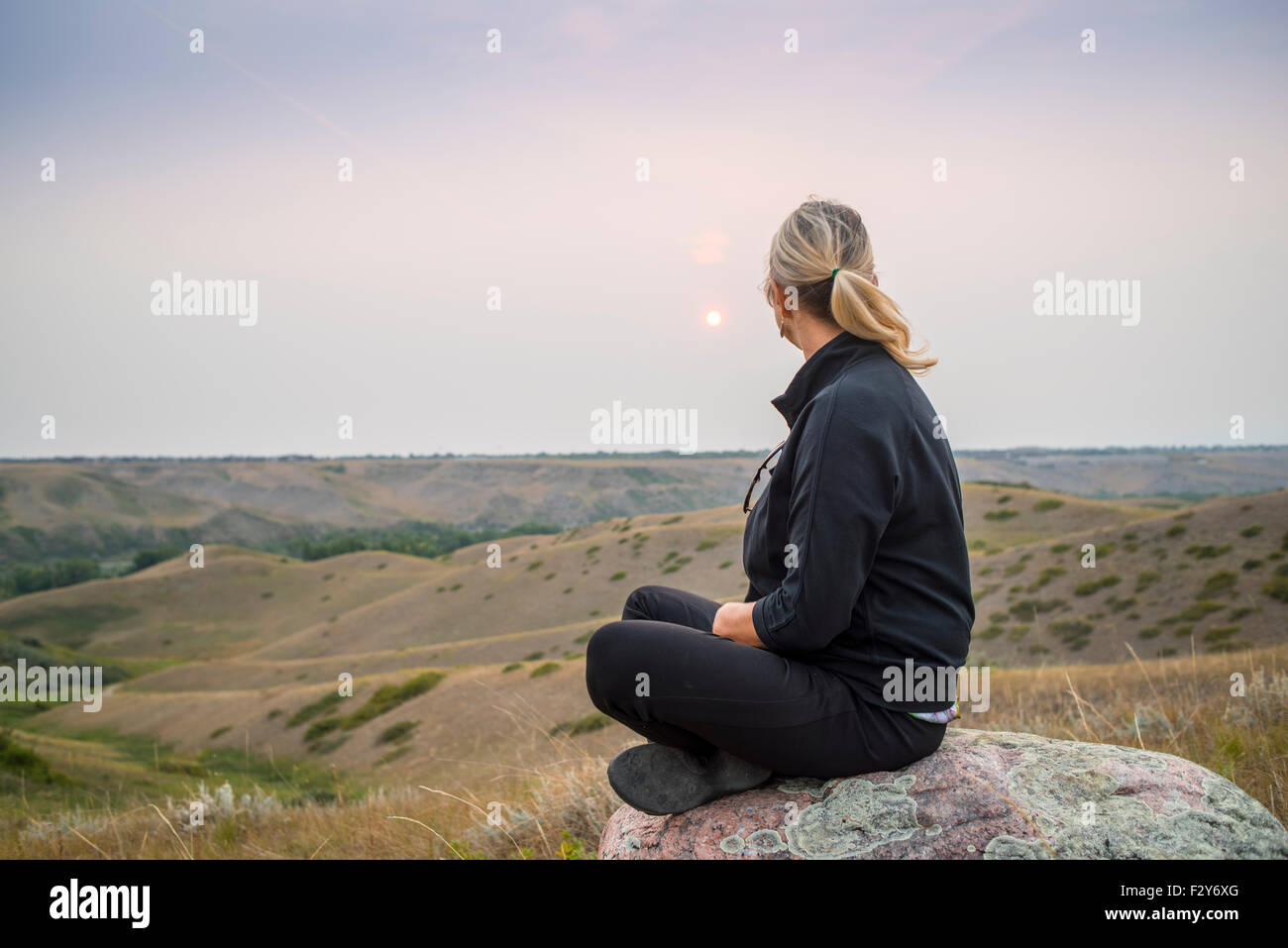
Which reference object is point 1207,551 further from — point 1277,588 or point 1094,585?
point 1094,585

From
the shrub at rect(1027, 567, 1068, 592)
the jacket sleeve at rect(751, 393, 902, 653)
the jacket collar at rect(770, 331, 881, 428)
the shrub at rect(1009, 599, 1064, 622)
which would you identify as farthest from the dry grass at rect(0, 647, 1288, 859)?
the shrub at rect(1027, 567, 1068, 592)

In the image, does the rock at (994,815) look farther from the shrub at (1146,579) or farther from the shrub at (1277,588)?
the shrub at (1146,579)

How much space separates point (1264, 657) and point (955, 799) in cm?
1438

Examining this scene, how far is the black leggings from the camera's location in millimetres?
2486

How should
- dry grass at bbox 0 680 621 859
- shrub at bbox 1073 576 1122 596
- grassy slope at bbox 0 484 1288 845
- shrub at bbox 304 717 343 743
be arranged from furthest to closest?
shrub at bbox 1073 576 1122 596 < shrub at bbox 304 717 343 743 < grassy slope at bbox 0 484 1288 845 < dry grass at bbox 0 680 621 859

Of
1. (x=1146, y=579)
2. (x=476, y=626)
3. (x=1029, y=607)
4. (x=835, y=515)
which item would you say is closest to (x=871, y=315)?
(x=835, y=515)

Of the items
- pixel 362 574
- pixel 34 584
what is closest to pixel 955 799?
pixel 362 574

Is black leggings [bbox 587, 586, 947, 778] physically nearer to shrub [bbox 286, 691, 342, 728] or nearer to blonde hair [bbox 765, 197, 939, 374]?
blonde hair [bbox 765, 197, 939, 374]

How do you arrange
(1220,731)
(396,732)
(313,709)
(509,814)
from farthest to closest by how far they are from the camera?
(313,709)
(396,732)
(1220,731)
(509,814)

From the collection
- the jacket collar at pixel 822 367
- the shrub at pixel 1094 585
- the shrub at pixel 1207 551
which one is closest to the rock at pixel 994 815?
the jacket collar at pixel 822 367

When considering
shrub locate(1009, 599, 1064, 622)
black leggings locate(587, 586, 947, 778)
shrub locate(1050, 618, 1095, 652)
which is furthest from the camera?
shrub locate(1009, 599, 1064, 622)

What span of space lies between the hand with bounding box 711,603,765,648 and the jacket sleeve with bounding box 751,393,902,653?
0.51 feet

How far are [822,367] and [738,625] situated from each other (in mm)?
944

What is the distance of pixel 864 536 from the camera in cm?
237
